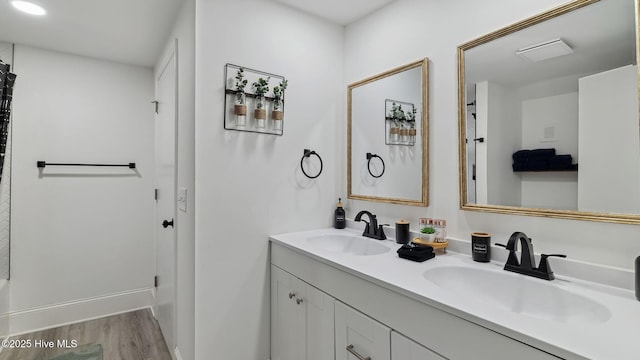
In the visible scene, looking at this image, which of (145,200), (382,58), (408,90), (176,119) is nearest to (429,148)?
(408,90)

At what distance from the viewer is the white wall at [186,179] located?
5.66 feet

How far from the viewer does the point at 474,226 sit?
155 cm

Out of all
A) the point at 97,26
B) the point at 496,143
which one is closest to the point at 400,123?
the point at 496,143

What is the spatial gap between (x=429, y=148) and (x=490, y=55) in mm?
542

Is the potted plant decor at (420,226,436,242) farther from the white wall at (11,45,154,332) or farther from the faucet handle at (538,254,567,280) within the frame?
the white wall at (11,45,154,332)

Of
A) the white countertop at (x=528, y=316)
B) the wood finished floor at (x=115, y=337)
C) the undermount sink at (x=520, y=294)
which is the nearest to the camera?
the white countertop at (x=528, y=316)

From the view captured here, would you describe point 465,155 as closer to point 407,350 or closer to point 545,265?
point 545,265

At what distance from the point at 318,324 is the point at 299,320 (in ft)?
0.57

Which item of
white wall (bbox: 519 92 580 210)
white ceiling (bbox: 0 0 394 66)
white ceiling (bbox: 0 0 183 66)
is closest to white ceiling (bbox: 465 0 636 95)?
white wall (bbox: 519 92 580 210)

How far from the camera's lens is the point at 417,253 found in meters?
1.45

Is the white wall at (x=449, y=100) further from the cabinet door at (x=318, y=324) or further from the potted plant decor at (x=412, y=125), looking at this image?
the cabinet door at (x=318, y=324)

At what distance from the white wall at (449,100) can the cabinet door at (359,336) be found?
71 centimetres

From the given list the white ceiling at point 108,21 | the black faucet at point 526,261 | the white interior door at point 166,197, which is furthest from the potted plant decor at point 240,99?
the black faucet at point 526,261

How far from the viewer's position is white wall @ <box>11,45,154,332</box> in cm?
256
